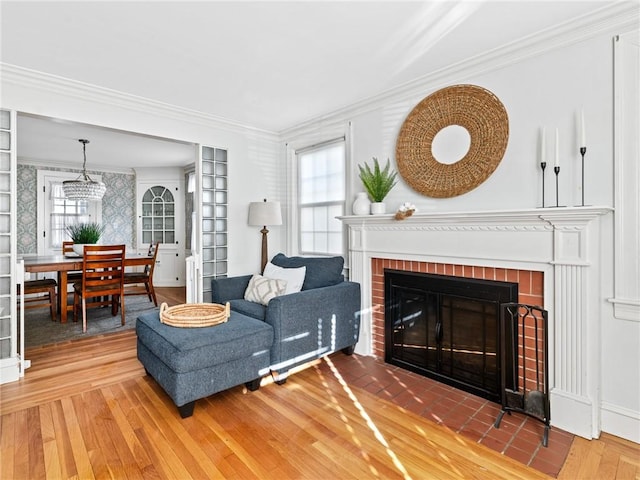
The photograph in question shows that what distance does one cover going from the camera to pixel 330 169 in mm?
3873

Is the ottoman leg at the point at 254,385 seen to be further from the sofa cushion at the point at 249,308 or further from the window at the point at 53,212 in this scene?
the window at the point at 53,212

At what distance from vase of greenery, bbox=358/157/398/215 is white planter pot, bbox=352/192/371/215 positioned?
5cm

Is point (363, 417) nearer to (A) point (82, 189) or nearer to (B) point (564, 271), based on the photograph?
(B) point (564, 271)

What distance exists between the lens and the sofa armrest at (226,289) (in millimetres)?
3355

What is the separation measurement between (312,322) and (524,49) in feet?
8.14

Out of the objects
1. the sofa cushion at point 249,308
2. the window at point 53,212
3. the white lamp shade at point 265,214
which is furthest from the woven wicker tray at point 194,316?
the window at point 53,212

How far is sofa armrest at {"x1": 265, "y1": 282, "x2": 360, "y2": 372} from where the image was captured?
2.62 metres

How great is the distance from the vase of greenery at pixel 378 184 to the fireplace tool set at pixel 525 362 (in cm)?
131

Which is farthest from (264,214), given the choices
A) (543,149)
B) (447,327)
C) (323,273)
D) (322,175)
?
(543,149)

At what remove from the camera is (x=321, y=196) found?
13.1 feet

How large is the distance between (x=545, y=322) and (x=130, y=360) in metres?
3.26

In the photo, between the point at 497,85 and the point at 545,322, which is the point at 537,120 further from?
the point at 545,322

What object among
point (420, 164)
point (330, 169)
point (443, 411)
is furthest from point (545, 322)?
point (330, 169)

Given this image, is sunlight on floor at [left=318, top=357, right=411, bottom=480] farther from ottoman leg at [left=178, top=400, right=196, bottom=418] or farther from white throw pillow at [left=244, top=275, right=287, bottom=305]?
ottoman leg at [left=178, top=400, right=196, bottom=418]
